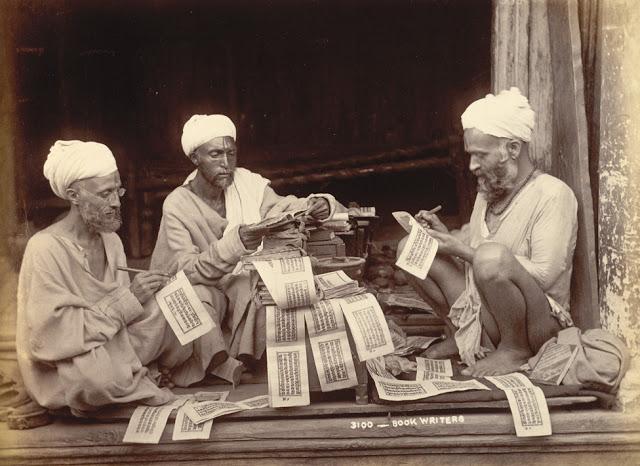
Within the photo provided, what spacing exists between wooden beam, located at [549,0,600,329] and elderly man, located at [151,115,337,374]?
1400 mm

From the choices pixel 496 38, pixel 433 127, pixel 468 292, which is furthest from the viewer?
pixel 433 127

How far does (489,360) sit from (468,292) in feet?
1.37

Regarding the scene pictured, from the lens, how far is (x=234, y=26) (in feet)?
29.0

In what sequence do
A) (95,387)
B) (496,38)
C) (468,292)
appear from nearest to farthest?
(95,387)
(468,292)
(496,38)

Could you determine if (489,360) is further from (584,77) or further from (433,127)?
(433,127)

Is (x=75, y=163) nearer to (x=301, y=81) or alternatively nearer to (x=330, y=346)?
(x=330, y=346)

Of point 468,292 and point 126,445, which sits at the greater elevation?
point 468,292

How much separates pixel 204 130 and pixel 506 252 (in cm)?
198

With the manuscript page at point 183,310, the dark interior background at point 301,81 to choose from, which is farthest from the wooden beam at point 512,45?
the dark interior background at point 301,81

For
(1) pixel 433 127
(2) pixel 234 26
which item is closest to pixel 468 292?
(1) pixel 433 127

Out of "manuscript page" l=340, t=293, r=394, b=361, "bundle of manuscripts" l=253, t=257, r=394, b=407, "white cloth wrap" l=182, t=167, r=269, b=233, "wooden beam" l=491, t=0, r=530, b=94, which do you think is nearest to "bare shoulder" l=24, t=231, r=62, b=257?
"bundle of manuscripts" l=253, t=257, r=394, b=407

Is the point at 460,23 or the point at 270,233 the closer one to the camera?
the point at 270,233

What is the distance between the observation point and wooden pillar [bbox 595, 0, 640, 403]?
5.12m

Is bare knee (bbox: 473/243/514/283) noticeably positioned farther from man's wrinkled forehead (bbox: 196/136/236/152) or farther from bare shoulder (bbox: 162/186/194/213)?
bare shoulder (bbox: 162/186/194/213)
